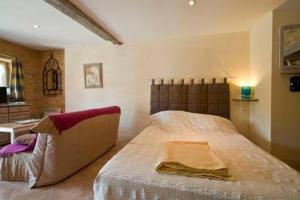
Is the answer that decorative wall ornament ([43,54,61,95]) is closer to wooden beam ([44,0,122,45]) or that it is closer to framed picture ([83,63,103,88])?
framed picture ([83,63,103,88])

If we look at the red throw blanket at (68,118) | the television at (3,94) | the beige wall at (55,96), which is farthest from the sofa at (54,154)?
the beige wall at (55,96)

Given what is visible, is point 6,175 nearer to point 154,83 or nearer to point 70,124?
point 70,124

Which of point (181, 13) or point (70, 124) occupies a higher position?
point (181, 13)

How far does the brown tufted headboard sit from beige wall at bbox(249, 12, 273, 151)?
48 cm

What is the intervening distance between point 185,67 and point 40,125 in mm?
2819

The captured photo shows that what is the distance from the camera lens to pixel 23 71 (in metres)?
4.46

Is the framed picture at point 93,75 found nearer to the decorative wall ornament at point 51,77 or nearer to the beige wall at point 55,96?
the beige wall at point 55,96

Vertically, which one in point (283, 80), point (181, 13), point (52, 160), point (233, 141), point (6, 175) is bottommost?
point (6, 175)

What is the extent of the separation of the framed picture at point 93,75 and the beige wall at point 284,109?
3.48 metres

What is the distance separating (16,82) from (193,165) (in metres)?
4.73

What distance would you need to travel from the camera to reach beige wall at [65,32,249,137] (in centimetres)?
339

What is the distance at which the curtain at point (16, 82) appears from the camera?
13.6 feet

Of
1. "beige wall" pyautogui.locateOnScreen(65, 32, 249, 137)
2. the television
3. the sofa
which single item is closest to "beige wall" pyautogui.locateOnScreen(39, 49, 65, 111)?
"beige wall" pyautogui.locateOnScreen(65, 32, 249, 137)

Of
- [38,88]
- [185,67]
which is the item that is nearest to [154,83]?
[185,67]
